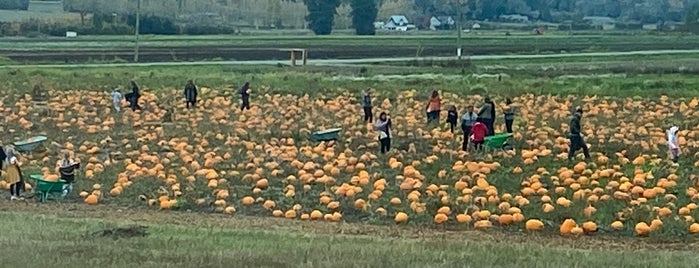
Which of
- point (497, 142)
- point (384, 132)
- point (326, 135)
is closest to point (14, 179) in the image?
point (384, 132)

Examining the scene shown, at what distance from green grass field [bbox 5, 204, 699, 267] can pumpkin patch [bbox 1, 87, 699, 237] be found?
1.12 m

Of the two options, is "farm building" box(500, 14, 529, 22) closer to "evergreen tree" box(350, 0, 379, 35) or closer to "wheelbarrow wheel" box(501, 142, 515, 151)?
"evergreen tree" box(350, 0, 379, 35)

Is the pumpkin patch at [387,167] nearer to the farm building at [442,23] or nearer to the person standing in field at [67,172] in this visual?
the person standing in field at [67,172]

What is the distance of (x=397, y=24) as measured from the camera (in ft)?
553

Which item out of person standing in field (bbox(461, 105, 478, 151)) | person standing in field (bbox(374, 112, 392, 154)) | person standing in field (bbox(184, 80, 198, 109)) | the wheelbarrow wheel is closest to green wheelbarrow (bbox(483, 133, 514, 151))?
the wheelbarrow wheel

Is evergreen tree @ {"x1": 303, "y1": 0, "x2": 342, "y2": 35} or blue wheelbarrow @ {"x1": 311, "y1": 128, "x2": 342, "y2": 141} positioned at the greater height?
evergreen tree @ {"x1": 303, "y1": 0, "x2": 342, "y2": 35}

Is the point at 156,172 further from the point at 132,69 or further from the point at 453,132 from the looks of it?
the point at 132,69

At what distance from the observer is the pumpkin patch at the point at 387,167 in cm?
1875

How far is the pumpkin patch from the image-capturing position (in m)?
18.7

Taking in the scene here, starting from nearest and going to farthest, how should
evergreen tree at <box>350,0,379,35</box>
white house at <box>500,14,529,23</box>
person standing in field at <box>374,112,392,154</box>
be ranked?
person standing in field at <box>374,112,392,154</box>
evergreen tree at <box>350,0,379,35</box>
white house at <box>500,14,529,23</box>

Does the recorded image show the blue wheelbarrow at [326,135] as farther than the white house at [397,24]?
No

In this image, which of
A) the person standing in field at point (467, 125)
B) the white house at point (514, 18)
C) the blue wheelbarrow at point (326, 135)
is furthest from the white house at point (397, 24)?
the person standing in field at point (467, 125)

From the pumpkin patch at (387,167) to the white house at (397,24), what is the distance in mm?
129655

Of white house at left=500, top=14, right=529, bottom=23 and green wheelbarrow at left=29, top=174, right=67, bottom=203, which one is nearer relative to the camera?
green wheelbarrow at left=29, top=174, right=67, bottom=203
